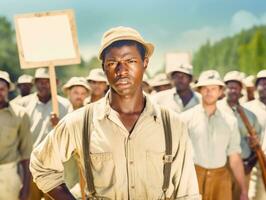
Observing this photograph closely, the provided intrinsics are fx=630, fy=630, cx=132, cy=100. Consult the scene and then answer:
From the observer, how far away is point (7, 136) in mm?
5121

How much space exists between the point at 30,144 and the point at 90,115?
3.07 metres

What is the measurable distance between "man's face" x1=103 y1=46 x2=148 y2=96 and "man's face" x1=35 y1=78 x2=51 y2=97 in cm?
441

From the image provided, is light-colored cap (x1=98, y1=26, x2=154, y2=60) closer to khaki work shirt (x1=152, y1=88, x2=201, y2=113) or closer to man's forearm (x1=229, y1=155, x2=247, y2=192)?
man's forearm (x1=229, y1=155, x2=247, y2=192)

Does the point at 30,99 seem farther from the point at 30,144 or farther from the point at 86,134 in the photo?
the point at 86,134

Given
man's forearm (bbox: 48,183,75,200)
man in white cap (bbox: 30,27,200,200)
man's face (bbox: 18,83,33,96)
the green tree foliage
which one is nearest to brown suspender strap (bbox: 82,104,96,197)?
man in white cap (bbox: 30,27,200,200)

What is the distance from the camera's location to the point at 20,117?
17.1 ft

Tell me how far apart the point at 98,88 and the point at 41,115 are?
0.74m

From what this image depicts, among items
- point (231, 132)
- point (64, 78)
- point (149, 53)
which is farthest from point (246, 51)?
point (149, 53)

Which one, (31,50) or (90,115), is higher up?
(31,50)

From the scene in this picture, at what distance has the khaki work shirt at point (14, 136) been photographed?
5.11 metres

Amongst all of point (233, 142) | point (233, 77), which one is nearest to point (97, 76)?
point (233, 77)

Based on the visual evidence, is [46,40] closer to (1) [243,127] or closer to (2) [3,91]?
(2) [3,91]

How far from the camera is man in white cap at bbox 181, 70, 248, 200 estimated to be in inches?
214

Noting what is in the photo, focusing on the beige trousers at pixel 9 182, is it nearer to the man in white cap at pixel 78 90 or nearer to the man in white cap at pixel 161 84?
the man in white cap at pixel 78 90
